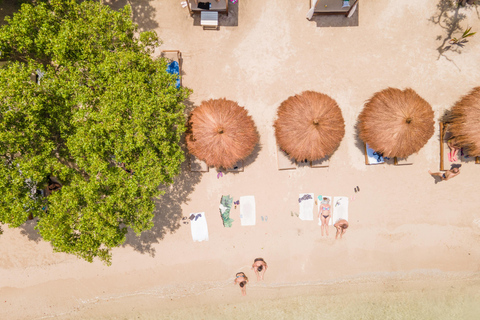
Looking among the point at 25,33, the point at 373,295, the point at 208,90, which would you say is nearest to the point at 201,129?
the point at 208,90

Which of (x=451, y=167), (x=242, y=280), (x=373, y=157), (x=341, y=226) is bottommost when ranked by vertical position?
(x=242, y=280)

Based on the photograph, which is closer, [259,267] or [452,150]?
[452,150]

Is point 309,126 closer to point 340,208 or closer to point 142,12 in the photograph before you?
point 340,208

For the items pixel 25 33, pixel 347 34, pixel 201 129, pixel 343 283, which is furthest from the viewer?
pixel 343 283

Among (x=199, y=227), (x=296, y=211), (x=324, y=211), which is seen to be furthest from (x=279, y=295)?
(x=199, y=227)

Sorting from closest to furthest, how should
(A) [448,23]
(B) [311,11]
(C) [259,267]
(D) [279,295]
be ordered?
1. (B) [311,11]
2. (A) [448,23]
3. (C) [259,267]
4. (D) [279,295]

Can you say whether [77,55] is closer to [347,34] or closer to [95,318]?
[347,34]
